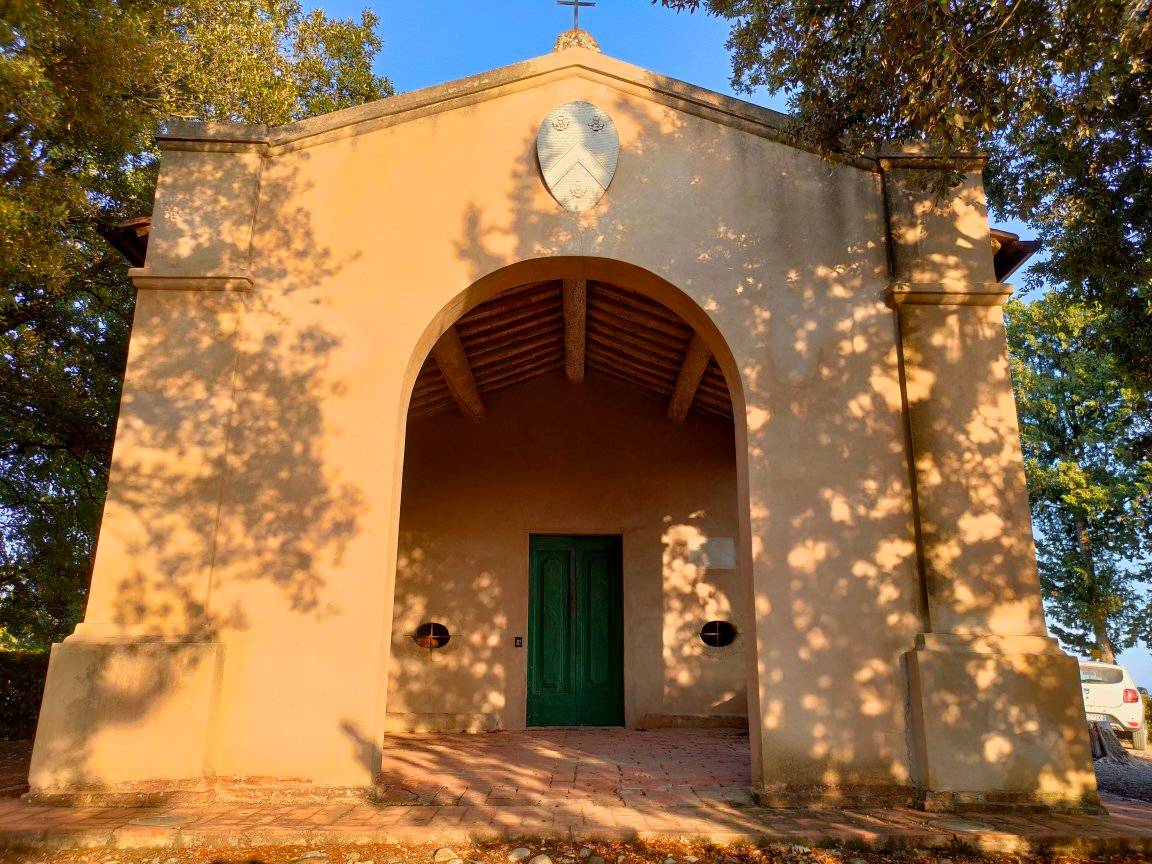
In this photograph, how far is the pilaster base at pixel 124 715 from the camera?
4.75 metres

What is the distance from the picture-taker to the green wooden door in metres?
9.05

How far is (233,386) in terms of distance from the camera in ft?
18.2

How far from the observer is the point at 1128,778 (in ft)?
24.0

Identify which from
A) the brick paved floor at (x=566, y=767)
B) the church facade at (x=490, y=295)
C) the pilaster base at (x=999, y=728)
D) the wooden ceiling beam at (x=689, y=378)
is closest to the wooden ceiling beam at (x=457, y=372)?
the church facade at (x=490, y=295)

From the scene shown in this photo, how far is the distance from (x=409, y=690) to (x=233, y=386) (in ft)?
15.7

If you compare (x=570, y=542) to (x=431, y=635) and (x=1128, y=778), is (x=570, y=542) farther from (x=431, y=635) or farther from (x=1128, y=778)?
(x=1128, y=778)

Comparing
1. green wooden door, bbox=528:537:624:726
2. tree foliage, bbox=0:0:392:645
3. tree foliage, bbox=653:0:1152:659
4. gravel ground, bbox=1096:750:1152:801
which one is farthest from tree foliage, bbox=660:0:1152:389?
green wooden door, bbox=528:537:624:726

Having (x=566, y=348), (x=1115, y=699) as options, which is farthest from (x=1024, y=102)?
(x=1115, y=699)

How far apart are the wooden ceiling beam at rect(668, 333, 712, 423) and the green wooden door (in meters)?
1.78

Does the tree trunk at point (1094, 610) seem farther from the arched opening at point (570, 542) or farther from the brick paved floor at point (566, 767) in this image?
the brick paved floor at point (566, 767)

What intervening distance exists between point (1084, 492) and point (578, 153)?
15642 mm

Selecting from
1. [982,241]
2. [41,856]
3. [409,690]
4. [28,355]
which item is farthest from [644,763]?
[28,355]

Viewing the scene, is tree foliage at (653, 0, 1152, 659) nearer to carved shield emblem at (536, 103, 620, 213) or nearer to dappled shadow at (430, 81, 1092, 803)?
dappled shadow at (430, 81, 1092, 803)

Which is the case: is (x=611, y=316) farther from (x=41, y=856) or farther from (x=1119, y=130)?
(x=41, y=856)
